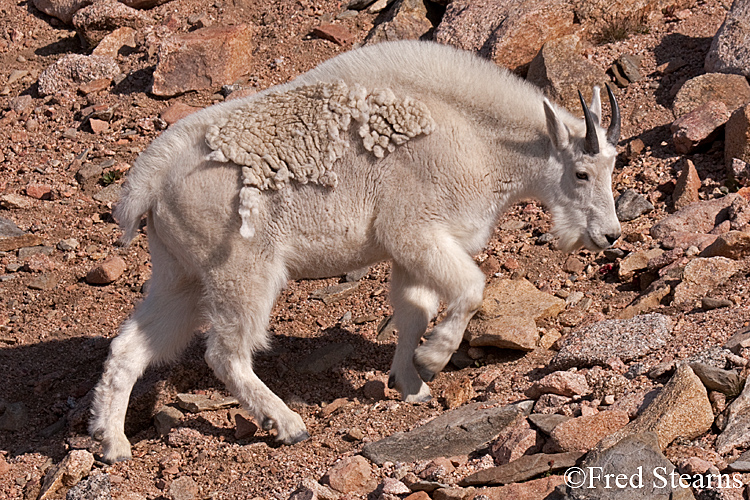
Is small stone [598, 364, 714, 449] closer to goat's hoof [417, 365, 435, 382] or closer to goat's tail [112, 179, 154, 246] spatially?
goat's hoof [417, 365, 435, 382]

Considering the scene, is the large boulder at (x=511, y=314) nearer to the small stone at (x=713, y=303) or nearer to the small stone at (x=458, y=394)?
the small stone at (x=458, y=394)

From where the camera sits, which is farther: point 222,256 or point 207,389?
point 207,389

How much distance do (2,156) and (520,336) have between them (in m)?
7.88

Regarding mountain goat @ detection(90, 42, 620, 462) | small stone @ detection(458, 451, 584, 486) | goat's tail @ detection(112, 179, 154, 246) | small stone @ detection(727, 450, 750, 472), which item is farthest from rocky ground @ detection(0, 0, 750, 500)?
goat's tail @ detection(112, 179, 154, 246)

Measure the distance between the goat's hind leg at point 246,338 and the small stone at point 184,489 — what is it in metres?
0.68

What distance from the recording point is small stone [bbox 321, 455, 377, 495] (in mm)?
5207

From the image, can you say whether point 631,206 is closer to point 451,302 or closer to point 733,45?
point 733,45

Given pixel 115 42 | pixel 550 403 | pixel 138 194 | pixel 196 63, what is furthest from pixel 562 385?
pixel 115 42

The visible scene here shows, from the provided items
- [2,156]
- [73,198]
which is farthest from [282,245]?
[2,156]

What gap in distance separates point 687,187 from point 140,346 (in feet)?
17.9

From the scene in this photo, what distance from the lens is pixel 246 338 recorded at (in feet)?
20.4

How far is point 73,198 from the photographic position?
1065 centimetres

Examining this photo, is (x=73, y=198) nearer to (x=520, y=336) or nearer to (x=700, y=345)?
(x=520, y=336)

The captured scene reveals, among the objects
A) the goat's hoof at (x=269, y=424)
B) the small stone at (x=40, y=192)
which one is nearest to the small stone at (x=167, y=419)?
the goat's hoof at (x=269, y=424)
